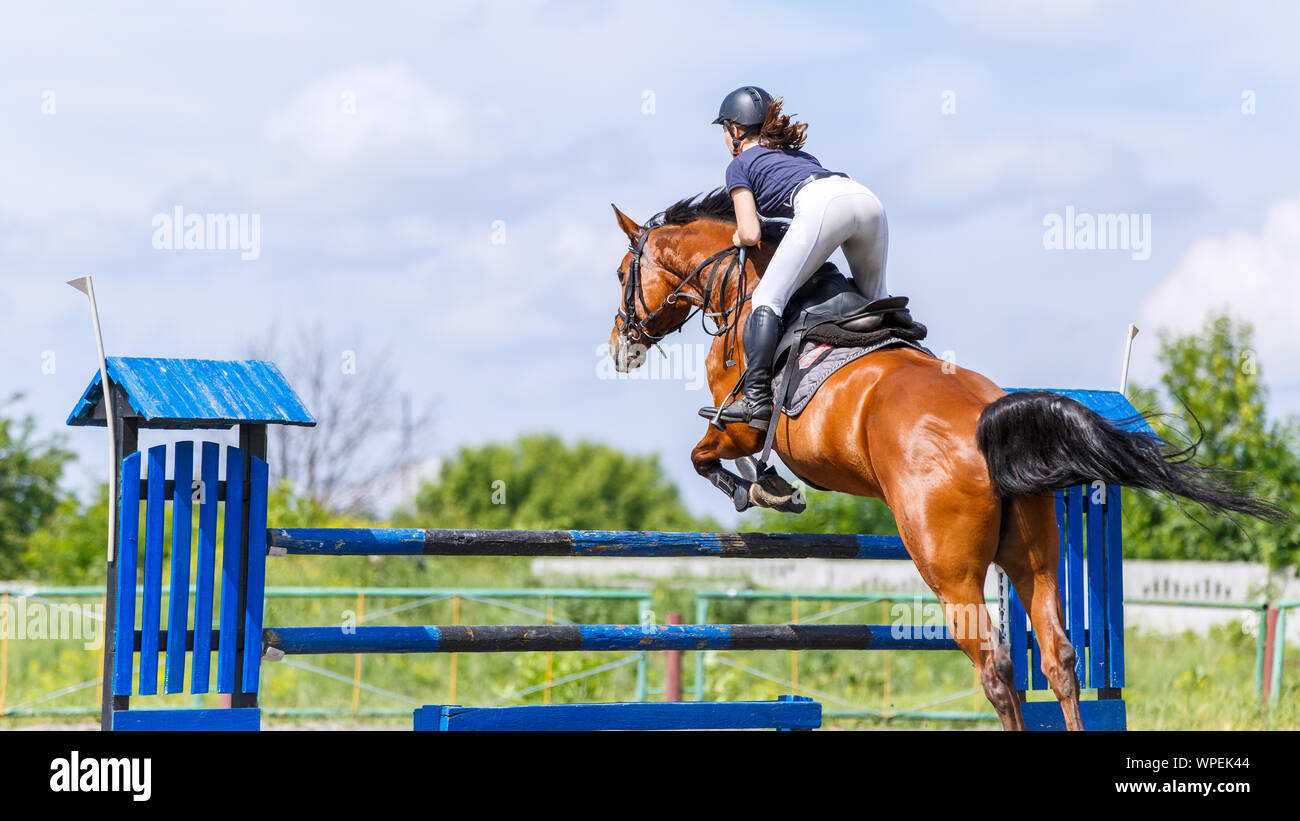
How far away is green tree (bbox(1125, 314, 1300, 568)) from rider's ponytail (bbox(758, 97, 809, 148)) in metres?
15.6

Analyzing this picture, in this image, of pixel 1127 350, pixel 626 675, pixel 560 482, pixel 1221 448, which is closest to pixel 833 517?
pixel 1221 448

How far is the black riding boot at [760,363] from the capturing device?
15.5 feet

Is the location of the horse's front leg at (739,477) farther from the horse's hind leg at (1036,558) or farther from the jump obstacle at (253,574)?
the horse's hind leg at (1036,558)

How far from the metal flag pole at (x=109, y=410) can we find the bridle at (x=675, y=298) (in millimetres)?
2361

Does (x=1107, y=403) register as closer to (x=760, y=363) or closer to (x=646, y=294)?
(x=760, y=363)

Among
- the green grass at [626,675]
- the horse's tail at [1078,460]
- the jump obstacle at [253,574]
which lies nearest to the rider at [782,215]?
the jump obstacle at [253,574]

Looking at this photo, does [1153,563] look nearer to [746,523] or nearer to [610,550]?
[746,523]

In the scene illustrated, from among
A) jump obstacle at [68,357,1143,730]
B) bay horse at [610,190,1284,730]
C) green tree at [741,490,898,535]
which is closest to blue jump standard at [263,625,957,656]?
jump obstacle at [68,357,1143,730]

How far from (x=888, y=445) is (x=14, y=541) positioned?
20355 mm

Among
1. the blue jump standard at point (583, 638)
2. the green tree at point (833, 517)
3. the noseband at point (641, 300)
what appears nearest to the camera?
the blue jump standard at point (583, 638)

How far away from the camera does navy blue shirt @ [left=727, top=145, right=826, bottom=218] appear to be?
5004 millimetres

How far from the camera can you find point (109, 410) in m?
4.30
